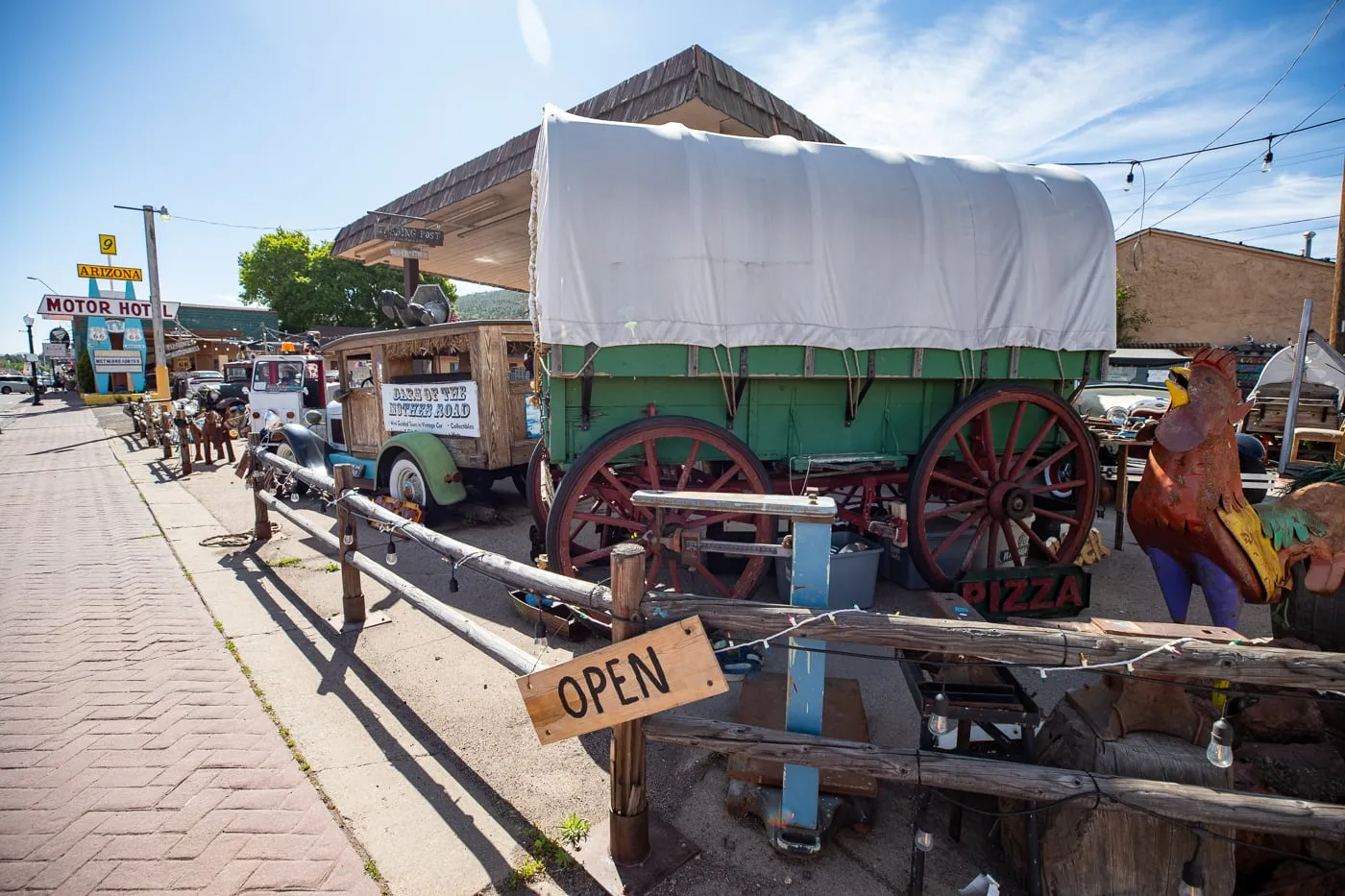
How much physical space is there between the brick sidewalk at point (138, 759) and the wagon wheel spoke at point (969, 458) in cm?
405

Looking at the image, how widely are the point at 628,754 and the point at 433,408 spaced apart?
17.2ft

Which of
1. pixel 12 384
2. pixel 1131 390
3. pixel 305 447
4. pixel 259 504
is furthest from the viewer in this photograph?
pixel 12 384

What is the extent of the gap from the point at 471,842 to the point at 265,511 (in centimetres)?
522

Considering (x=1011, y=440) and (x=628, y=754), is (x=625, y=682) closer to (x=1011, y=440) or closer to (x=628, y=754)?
(x=628, y=754)

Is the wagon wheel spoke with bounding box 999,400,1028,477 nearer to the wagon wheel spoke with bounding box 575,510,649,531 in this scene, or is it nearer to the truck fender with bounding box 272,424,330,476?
the wagon wheel spoke with bounding box 575,510,649,531

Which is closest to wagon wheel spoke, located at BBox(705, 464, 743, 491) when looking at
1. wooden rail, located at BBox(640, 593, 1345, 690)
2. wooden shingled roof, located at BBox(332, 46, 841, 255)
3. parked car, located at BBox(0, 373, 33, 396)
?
wooden rail, located at BBox(640, 593, 1345, 690)

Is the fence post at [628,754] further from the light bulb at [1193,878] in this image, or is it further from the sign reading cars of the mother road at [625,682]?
the light bulb at [1193,878]

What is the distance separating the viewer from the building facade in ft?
61.2

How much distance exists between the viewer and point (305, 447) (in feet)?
25.5

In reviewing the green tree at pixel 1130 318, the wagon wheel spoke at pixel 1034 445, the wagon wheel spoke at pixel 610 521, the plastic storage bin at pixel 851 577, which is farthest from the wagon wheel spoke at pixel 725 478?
the green tree at pixel 1130 318

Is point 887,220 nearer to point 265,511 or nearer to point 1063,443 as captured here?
point 1063,443

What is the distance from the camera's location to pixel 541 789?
257 cm

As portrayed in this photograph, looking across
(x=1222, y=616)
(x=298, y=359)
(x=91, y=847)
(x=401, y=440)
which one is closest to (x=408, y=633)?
(x=91, y=847)

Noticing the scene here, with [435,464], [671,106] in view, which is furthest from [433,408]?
[671,106]
